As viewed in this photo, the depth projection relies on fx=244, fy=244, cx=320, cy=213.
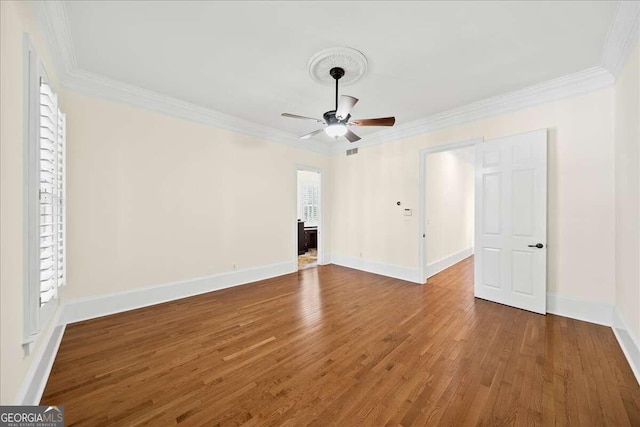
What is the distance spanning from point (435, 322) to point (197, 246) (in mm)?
3666

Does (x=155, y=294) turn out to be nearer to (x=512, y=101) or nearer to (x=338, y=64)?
(x=338, y=64)

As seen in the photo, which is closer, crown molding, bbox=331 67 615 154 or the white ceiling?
the white ceiling

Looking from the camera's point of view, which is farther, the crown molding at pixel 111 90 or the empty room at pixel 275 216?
the crown molding at pixel 111 90

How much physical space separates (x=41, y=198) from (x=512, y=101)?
5473mm

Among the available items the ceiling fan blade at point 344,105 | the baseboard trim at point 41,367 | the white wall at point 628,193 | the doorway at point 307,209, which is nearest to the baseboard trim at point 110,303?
the baseboard trim at point 41,367

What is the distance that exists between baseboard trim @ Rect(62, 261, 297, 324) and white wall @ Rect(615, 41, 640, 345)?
4.78 meters

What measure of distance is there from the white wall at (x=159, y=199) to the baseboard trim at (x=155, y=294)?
0.09 metres

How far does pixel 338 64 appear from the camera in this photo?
8.91ft

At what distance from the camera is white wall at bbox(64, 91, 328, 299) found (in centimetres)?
306

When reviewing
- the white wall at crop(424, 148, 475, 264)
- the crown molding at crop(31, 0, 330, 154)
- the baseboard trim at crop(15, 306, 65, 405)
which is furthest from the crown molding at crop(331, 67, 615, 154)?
the baseboard trim at crop(15, 306, 65, 405)

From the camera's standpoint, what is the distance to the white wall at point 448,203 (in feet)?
17.0

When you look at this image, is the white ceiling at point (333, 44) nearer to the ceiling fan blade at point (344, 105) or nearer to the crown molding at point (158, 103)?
the crown molding at point (158, 103)

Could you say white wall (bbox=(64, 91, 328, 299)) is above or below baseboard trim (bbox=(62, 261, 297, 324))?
above

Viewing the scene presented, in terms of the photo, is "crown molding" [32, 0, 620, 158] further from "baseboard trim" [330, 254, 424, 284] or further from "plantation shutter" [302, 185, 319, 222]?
"plantation shutter" [302, 185, 319, 222]
